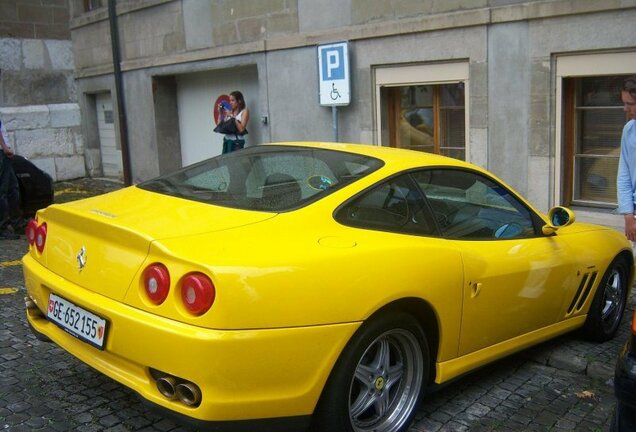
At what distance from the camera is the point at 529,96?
7.31 m

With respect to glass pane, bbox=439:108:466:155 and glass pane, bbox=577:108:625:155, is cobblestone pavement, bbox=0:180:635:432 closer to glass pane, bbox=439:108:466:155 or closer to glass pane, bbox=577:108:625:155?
glass pane, bbox=577:108:625:155

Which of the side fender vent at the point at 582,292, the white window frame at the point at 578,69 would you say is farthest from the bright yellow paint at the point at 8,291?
the white window frame at the point at 578,69

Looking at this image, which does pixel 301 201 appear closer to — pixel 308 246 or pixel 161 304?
pixel 308 246

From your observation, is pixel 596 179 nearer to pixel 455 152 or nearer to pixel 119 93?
pixel 455 152

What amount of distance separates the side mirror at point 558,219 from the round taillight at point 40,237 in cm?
291

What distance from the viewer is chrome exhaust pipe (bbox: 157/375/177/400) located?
2.79m

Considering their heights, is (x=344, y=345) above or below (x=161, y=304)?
below

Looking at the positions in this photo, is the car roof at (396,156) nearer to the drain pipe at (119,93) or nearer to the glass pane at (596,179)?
the glass pane at (596,179)

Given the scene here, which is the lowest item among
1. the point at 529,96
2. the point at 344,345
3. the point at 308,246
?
the point at 344,345

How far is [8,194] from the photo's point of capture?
8734 mm

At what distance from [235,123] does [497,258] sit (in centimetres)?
735

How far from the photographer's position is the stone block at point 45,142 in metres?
14.4

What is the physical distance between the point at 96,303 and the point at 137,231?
372 millimetres

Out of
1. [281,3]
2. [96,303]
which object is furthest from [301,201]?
[281,3]
